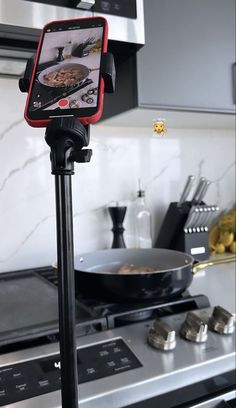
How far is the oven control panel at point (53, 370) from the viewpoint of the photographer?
520 mm

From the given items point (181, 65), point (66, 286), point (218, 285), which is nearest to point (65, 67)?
point (66, 286)

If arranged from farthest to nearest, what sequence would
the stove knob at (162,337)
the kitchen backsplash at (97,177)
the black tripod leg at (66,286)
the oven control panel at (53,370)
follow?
the kitchen backsplash at (97,177) < the stove knob at (162,337) < the oven control panel at (53,370) < the black tripod leg at (66,286)

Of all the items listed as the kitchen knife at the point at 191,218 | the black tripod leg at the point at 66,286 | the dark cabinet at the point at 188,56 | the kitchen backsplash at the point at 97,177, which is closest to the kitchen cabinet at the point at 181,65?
the dark cabinet at the point at 188,56

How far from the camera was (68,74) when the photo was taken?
1.31 ft

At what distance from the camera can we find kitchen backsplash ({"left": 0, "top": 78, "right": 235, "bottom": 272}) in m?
0.97

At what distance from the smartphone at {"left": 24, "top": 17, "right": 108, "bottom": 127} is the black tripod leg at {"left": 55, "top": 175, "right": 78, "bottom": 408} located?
2.7 inches

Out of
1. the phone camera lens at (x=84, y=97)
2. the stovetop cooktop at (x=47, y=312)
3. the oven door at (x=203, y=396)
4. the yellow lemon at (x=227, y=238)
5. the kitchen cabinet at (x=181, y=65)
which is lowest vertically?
the oven door at (x=203, y=396)

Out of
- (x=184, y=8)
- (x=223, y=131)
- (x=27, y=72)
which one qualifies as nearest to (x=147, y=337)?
(x=27, y=72)

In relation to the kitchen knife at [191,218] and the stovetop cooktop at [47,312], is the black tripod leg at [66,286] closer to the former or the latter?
the stovetop cooktop at [47,312]

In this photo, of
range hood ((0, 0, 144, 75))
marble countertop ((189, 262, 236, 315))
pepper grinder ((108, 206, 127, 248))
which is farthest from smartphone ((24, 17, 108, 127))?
pepper grinder ((108, 206, 127, 248))

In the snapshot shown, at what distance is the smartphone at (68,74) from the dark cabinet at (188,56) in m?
0.44

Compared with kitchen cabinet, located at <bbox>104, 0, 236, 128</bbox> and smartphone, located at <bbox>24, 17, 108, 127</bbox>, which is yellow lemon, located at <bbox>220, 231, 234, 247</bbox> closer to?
kitchen cabinet, located at <bbox>104, 0, 236, 128</bbox>

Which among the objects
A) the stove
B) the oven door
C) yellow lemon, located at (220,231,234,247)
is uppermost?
yellow lemon, located at (220,231,234,247)

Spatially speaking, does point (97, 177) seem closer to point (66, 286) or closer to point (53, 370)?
point (53, 370)
